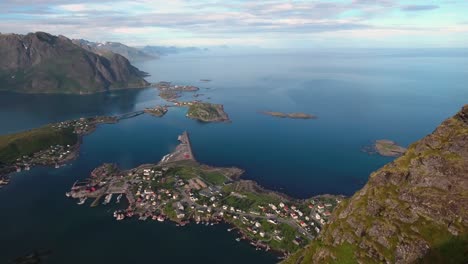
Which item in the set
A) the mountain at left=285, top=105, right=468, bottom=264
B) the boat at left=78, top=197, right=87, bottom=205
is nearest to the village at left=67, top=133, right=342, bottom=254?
the boat at left=78, top=197, right=87, bottom=205

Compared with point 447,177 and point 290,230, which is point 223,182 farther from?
point 447,177

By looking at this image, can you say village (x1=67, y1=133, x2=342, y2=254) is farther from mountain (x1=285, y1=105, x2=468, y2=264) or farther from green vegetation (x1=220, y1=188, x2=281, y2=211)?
mountain (x1=285, y1=105, x2=468, y2=264)

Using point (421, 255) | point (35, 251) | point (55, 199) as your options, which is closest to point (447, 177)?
point (421, 255)

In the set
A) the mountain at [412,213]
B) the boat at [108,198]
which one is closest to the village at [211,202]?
the boat at [108,198]

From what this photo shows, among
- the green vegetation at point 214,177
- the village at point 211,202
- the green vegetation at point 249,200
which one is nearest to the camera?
the village at point 211,202

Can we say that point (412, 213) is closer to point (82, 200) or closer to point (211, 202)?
point (211, 202)

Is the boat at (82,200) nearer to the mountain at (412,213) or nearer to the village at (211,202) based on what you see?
the village at (211,202)

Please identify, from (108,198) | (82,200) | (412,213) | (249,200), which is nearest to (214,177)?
(249,200)
